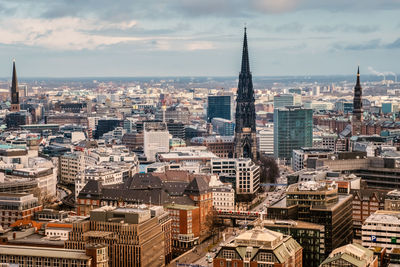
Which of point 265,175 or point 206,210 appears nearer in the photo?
point 206,210

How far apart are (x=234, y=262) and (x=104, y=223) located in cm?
1347

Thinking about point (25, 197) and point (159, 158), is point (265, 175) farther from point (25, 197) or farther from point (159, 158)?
point (25, 197)

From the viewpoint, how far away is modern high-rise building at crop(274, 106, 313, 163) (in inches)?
6324

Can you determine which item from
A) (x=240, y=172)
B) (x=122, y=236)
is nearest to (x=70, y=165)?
(x=240, y=172)

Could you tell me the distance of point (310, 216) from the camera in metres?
80.8

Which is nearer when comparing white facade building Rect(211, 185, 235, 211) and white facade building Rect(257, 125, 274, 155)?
white facade building Rect(211, 185, 235, 211)

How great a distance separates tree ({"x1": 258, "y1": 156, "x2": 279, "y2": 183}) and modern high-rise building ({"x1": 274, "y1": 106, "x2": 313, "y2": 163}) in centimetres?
1438

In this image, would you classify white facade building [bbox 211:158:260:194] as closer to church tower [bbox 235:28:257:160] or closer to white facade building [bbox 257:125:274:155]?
church tower [bbox 235:28:257:160]

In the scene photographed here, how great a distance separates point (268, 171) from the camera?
137 meters

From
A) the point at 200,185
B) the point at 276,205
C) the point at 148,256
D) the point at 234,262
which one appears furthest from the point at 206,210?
the point at 234,262

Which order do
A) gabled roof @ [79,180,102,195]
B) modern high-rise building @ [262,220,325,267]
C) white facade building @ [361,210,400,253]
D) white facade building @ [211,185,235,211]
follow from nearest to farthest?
modern high-rise building @ [262,220,325,267], white facade building @ [361,210,400,253], gabled roof @ [79,180,102,195], white facade building @ [211,185,235,211]

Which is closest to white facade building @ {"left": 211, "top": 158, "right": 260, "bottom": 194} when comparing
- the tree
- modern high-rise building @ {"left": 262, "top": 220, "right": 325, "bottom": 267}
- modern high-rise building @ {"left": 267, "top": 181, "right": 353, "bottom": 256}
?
the tree

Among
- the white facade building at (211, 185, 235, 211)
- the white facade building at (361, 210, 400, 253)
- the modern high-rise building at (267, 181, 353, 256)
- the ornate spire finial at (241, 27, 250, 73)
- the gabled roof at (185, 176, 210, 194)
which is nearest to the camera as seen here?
the white facade building at (361, 210, 400, 253)

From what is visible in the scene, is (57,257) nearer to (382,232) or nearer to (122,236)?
(122,236)
